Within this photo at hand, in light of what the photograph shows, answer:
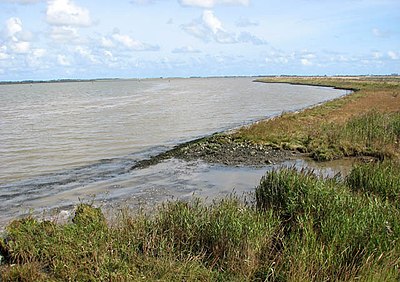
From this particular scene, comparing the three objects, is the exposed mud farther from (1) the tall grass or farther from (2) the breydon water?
(1) the tall grass

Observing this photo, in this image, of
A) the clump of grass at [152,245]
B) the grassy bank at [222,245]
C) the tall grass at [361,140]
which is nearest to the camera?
the grassy bank at [222,245]

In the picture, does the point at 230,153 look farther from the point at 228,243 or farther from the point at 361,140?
the point at 228,243

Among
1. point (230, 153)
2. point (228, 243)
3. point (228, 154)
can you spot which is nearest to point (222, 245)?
point (228, 243)

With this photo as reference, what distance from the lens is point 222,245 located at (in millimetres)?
7672

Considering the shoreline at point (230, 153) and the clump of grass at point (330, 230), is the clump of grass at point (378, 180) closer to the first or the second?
the clump of grass at point (330, 230)

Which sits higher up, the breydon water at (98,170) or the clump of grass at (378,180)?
the clump of grass at (378,180)

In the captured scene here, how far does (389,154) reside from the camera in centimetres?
1931

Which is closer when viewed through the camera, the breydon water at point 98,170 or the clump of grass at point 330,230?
the clump of grass at point 330,230

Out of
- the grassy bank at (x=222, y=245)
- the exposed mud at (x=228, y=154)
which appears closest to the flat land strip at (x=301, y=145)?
the exposed mud at (x=228, y=154)

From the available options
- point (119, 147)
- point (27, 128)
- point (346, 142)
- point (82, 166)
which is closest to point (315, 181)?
point (346, 142)

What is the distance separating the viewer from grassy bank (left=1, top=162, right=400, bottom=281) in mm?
6871

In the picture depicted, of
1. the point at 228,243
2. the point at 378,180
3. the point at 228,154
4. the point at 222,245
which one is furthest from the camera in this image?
the point at 228,154

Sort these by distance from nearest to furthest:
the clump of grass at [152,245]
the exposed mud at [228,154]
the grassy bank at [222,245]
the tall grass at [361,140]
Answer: the grassy bank at [222,245]
the clump of grass at [152,245]
the tall grass at [361,140]
the exposed mud at [228,154]

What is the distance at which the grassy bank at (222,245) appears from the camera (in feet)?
22.5
